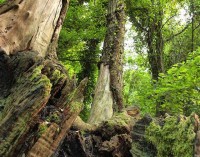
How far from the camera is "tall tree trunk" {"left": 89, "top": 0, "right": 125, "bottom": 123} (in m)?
8.68

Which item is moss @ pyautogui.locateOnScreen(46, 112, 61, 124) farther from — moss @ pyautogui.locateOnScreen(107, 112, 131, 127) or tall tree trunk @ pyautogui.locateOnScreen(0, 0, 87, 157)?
moss @ pyautogui.locateOnScreen(107, 112, 131, 127)

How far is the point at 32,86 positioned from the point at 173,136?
6.83 feet

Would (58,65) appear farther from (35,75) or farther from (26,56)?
(35,75)

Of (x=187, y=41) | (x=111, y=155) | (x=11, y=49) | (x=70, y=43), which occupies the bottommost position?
(x=111, y=155)

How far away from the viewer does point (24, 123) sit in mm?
3098

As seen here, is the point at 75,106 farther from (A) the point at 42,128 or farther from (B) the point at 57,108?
(A) the point at 42,128

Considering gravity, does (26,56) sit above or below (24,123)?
above

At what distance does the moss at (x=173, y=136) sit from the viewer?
3.88 meters

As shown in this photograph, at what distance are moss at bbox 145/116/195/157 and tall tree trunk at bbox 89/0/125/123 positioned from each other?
3760 millimetres

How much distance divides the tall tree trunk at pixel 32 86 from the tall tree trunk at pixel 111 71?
131 inches

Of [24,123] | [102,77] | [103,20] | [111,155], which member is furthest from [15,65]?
[103,20]

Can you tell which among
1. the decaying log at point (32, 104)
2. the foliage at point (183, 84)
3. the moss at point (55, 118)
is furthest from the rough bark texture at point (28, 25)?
the foliage at point (183, 84)

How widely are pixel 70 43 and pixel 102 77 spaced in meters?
3.95

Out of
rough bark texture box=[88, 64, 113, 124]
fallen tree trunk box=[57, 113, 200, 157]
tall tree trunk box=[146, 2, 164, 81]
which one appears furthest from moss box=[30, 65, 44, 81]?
tall tree trunk box=[146, 2, 164, 81]
